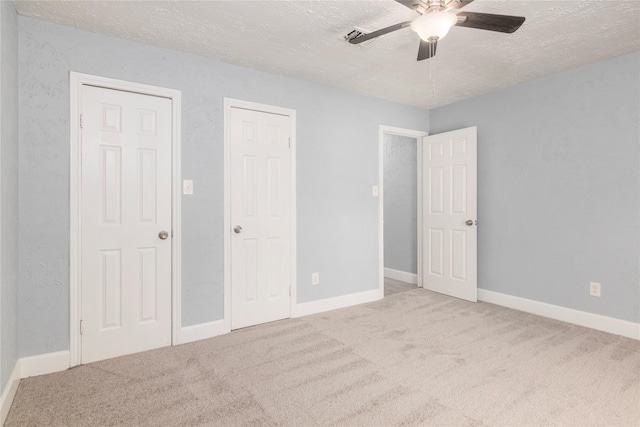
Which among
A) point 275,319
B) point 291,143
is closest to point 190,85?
point 291,143

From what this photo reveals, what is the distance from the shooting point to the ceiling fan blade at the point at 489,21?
1781mm

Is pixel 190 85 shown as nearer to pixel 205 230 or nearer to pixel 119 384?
pixel 205 230

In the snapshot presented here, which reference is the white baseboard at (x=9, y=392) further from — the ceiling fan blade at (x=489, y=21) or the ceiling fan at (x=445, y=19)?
the ceiling fan blade at (x=489, y=21)

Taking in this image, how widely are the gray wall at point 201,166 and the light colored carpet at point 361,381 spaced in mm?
472

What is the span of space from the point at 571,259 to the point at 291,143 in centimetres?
294

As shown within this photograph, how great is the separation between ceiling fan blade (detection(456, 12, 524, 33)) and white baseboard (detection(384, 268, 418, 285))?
353 cm

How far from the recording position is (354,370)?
2.36 m

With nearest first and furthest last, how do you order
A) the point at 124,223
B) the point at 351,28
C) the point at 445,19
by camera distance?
the point at 445,19
the point at 351,28
the point at 124,223

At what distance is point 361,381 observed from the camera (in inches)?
87.2

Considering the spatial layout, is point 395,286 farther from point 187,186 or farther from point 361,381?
point 187,186

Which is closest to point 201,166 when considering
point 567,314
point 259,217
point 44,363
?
point 259,217

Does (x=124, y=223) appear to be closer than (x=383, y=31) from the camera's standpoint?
No

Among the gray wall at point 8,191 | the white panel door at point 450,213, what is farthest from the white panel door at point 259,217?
the white panel door at point 450,213

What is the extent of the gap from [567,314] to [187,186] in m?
3.73
